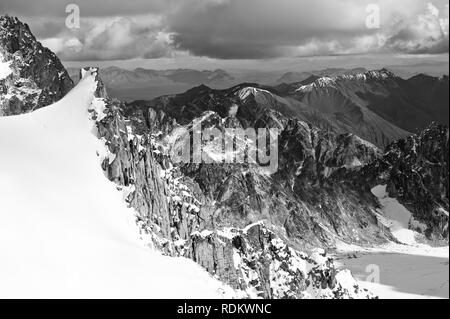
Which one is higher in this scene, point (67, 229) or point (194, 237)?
point (67, 229)

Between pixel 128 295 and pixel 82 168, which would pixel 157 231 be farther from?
pixel 128 295

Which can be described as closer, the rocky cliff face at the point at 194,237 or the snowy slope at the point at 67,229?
the snowy slope at the point at 67,229

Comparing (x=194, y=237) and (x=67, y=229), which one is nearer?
(x=67, y=229)

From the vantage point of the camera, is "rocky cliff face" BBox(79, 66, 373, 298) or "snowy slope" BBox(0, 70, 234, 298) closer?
"snowy slope" BBox(0, 70, 234, 298)
